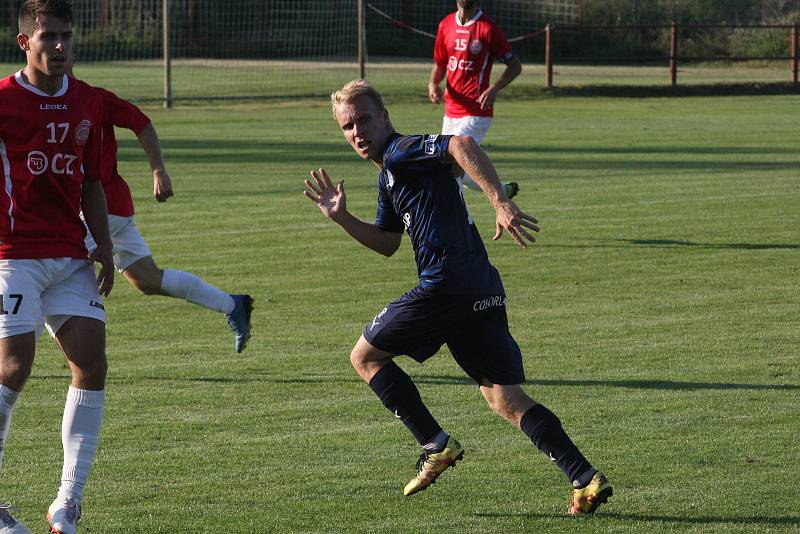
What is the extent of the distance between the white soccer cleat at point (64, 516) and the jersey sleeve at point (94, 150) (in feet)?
4.39

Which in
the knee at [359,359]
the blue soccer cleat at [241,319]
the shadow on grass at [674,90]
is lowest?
the shadow on grass at [674,90]

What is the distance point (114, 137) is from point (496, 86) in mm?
6889

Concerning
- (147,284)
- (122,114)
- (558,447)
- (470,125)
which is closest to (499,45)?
(470,125)

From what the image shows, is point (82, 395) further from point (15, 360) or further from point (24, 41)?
point (24, 41)

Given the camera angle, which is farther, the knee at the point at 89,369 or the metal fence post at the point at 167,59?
the metal fence post at the point at 167,59

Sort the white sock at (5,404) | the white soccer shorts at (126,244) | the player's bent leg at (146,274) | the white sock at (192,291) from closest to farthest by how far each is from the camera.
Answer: the white sock at (5,404) < the white soccer shorts at (126,244) < the player's bent leg at (146,274) < the white sock at (192,291)

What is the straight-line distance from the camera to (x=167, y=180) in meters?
7.52

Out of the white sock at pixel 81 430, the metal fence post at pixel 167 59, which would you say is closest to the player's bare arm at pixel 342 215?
the white sock at pixel 81 430

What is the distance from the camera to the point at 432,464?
5754mm

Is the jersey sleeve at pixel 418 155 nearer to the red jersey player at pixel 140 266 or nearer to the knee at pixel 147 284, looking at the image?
the red jersey player at pixel 140 266

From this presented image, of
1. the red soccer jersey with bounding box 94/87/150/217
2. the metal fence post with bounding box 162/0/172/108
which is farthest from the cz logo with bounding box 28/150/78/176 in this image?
the metal fence post with bounding box 162/0/172/108

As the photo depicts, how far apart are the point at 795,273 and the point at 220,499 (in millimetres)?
7033

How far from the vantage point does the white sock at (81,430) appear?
5.35m

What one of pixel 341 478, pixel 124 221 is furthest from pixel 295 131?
pixel 341 478
